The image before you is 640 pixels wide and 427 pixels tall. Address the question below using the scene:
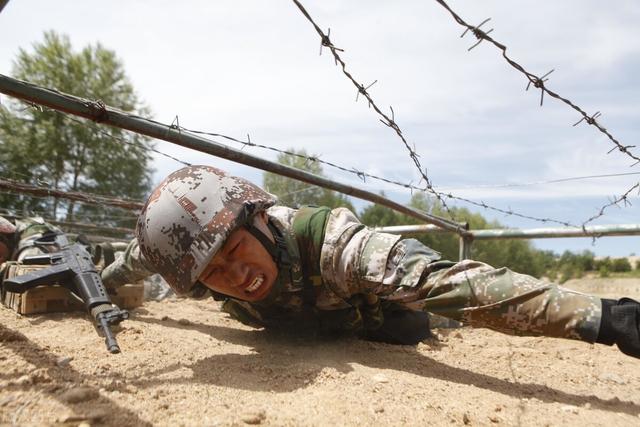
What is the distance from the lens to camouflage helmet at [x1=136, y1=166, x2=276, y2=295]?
201cm

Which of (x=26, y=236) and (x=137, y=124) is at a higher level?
(x=137, y=124)

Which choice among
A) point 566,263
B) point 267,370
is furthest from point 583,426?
point 566,263

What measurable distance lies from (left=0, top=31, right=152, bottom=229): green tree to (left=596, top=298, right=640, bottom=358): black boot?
1563 cm

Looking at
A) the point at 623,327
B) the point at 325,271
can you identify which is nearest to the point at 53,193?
the point at 325,271

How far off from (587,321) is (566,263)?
28254 millimetres

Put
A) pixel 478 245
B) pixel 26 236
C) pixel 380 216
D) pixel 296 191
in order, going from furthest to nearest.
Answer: pixel 380 216 → pixel 478 245 → pixel 296 191 → pixel 26 236

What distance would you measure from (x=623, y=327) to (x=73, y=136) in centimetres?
1811

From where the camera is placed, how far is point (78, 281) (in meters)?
2.79

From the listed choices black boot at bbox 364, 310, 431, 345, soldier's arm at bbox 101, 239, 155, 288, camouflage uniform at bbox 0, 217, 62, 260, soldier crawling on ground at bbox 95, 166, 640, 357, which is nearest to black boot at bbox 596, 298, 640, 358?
soldier crawling on ground at bbox 95, 166, 640, 357

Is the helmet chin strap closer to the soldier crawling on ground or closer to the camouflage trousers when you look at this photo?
the soldier crawling on ground

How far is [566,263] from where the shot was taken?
26.5 m

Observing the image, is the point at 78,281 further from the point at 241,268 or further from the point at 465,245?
the point at 465,245

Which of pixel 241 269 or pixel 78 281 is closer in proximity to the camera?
pixel 241 269

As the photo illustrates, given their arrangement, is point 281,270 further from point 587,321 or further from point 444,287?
point 587,321
